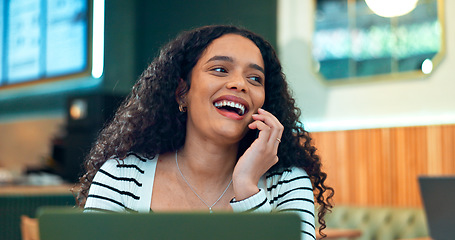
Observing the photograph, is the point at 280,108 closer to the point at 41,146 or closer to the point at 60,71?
the point at 60,71

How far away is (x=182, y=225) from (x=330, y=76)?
4599mm

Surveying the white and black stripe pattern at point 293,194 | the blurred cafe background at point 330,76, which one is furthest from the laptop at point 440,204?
the blurred cafe background at point 330,76

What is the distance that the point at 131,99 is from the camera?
2.01m

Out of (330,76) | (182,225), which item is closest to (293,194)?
(182,225)

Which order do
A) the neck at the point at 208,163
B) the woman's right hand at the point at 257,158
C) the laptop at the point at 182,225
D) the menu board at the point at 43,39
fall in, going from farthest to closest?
the menu board at the point at 43,39
the neck at the point at 208,163
the woman's right hand at the point at 257,158
the laptop at the point at 182,225

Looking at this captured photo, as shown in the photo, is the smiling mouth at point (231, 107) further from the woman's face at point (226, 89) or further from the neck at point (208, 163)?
the neck at point (208, 163)

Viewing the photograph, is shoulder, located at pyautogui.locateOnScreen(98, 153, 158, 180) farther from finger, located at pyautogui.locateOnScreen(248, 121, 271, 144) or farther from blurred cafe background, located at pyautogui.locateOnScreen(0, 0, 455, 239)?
blurred cafe background, located at pyautogui.locateOnScreen(0, 0, 455, 239)

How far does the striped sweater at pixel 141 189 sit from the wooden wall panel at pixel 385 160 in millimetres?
3184

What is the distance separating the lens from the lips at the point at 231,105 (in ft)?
5.47

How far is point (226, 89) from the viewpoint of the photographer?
5.51 ft

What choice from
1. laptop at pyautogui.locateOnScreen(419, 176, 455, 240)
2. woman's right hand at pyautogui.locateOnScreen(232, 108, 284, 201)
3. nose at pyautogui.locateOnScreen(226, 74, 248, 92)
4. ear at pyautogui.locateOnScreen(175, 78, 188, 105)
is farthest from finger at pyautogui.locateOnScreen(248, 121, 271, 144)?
Result: laptop at pyautogui.locateOnScreen(419, 176, 455, 240)

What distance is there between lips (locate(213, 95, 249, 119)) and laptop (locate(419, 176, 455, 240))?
3.02 ft

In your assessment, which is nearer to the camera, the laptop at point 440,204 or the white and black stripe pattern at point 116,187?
the white and black stripe pattern at point 116,187

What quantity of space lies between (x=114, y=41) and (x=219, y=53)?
200 inches
